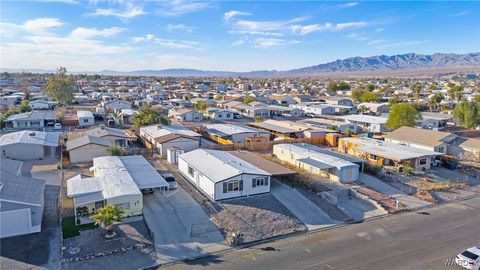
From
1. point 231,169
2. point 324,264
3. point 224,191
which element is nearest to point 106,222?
point 224,191

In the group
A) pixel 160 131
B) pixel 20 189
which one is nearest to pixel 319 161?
pixel 160 131

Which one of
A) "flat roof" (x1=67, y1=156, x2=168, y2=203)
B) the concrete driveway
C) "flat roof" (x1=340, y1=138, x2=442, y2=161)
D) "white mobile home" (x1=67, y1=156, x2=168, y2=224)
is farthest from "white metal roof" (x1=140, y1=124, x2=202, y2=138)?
"flat roof" (x1=340, y1=138, x2=442, y2=161)

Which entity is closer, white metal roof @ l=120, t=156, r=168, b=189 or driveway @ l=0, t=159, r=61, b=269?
driveway @ l=0, t=159, r=61, b=269

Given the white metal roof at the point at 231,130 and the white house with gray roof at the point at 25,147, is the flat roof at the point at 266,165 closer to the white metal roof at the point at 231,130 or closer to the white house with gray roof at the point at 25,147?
the white metal roof at the point at 231,130

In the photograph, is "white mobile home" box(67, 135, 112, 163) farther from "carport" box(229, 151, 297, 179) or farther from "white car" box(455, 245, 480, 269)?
"white car" box(455, 245, 480, 269)

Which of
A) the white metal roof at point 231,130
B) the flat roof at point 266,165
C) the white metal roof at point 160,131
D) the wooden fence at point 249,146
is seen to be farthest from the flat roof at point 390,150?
the white metal roof at point 160,131

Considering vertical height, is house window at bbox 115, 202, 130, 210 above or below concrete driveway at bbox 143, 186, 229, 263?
above

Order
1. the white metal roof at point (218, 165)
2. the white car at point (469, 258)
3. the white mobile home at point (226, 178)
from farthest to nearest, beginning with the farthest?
the white metal roof at point (218, 165) → the white mobile home at point (226, 178) → the white car at point (469, 258)

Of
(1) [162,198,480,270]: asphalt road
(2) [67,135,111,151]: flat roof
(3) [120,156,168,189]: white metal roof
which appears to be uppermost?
(2) [67,135,111,151]: flat roof
